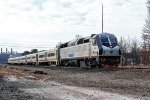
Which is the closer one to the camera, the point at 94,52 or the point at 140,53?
the point at 94,52

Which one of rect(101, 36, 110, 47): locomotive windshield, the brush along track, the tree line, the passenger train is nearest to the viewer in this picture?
the brush along track

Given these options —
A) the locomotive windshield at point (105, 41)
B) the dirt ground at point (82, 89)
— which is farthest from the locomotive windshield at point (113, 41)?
the dirt ground at point (82, 89)

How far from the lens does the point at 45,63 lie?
68.7m

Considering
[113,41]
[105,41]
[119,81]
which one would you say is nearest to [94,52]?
[105,41]

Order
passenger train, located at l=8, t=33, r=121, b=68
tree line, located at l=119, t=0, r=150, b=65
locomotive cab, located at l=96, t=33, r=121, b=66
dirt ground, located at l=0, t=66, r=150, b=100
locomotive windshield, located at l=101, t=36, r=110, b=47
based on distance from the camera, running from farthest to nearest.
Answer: tree line, located at l=119, t=0, r=150, b=65
locomotive windshield, located at l=101, t=36, r=110, b=47
passenger train, located at l=8, t=33, r=121, b=68
locomotive cab, located at l=96, t=33, r=121, b=66
dirt ground, located at l=0, t=66, r=150, b=100

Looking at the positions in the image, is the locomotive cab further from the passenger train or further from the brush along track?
the brush along track

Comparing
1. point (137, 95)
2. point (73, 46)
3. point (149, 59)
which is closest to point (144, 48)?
point (149, 59)

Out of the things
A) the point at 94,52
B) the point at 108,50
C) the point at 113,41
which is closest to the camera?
the point at 108,50

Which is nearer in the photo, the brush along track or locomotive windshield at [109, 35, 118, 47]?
the brush along track

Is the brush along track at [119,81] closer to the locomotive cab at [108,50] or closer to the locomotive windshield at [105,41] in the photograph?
the locomotive cab at [108,50]

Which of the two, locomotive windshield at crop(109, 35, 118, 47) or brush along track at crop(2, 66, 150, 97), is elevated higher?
locomotive windshield at crop(109, 35, 118, 47)

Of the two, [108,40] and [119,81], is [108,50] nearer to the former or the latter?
[108,40]

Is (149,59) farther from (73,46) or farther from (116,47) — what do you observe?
(116,47)

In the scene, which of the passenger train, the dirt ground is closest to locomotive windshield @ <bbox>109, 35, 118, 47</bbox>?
the passenger train
